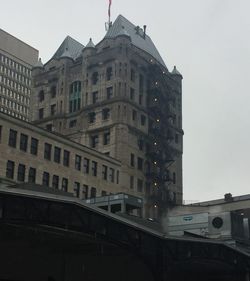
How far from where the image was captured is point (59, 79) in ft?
347

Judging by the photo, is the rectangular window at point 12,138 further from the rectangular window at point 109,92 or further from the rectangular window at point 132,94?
the rectangular window at point 132,94

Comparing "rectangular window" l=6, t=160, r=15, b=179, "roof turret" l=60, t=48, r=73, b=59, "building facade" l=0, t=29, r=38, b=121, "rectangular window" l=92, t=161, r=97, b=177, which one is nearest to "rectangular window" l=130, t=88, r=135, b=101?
"roof turret" l=60, t=48, r=73, b=59

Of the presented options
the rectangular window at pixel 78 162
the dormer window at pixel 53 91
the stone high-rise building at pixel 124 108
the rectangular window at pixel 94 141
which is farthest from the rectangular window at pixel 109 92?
the rectangular window at pixel 78 162

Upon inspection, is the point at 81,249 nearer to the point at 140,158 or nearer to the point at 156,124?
the point at 140,158

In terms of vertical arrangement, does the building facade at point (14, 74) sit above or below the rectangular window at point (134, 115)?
above

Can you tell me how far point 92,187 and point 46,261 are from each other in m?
37.2

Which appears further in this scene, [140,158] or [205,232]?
[140,158]

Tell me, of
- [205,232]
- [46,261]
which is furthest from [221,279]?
[46,261]

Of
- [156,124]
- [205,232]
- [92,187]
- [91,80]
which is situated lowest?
[205,232]

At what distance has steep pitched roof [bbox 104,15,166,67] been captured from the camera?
349ft

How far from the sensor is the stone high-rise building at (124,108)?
9525 centimetres

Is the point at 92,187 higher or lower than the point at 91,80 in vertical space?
lower

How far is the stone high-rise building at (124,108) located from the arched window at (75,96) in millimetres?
183

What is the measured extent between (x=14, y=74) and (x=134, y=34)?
61.8 meters
